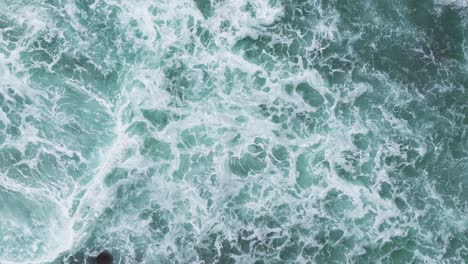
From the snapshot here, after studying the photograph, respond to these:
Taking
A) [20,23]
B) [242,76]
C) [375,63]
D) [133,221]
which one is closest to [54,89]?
[20,23]

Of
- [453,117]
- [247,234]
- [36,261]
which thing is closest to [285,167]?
[247,234]

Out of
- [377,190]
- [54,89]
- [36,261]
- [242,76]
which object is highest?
[242,76]

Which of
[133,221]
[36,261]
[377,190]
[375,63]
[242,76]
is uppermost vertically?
[375,63]

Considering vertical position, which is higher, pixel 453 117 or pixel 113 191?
pixel 453 117

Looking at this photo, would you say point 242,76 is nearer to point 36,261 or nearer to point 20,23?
point 20,23

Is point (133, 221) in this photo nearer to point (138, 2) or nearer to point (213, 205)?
point (213, 205)

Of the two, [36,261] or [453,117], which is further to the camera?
[453,117]
